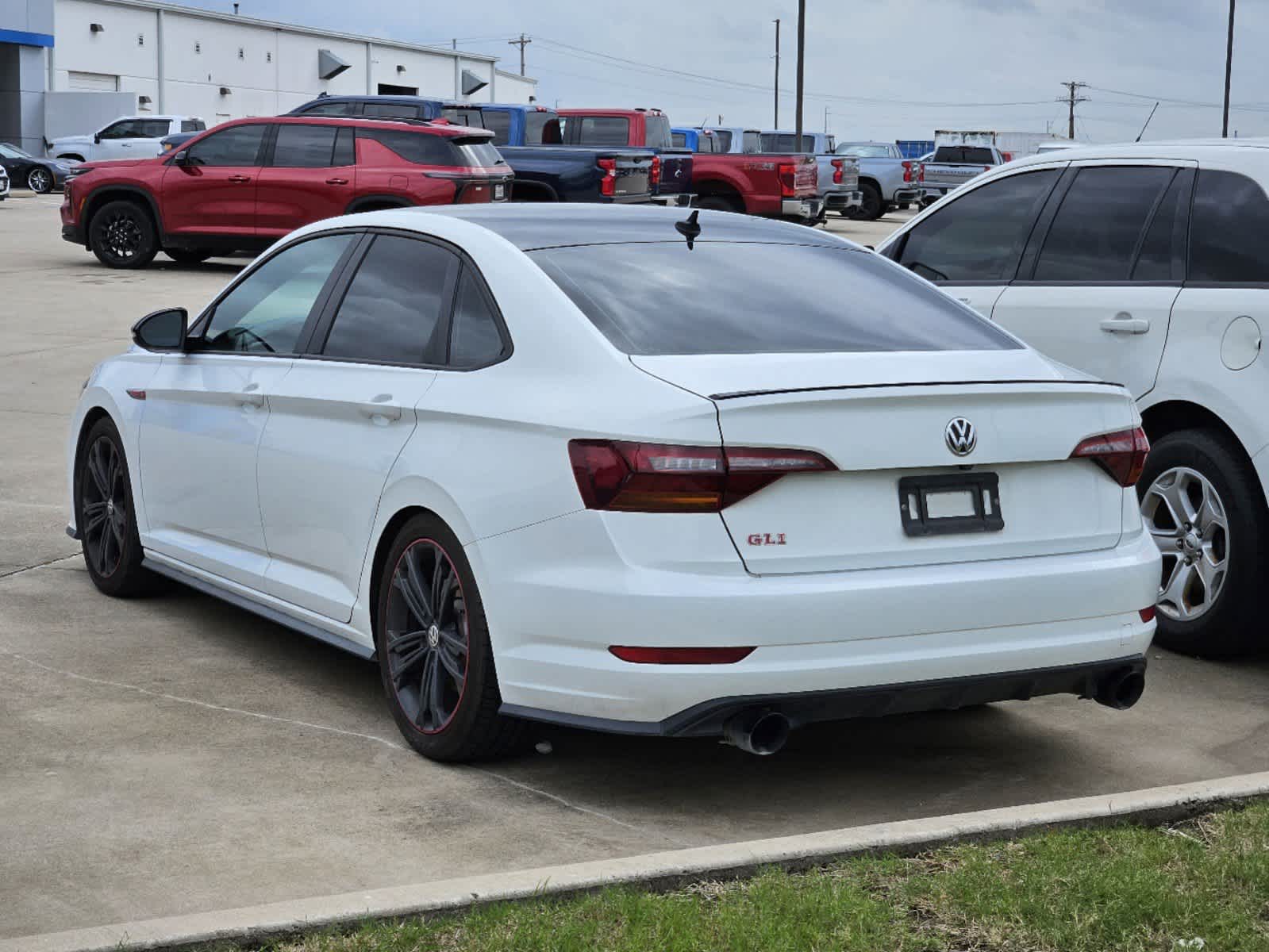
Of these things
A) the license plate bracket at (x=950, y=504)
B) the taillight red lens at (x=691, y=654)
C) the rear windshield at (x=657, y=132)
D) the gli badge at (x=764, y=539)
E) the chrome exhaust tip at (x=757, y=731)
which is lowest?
the chrome exhaust tip at (x=757, y=731)

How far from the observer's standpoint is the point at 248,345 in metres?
6.62

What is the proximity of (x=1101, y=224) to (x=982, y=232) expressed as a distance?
24.5 inches

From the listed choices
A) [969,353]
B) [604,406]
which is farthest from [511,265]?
[969,353]

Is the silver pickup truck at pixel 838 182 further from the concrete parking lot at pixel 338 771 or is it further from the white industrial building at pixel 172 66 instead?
the white industrial building at pixel 172 66

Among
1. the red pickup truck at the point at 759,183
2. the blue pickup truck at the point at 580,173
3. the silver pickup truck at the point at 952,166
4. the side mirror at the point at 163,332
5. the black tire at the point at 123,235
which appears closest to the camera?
the side mirror at the point at 163,332

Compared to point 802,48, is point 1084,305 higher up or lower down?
lower down

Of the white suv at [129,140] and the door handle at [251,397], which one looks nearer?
the door handle at [251,397]

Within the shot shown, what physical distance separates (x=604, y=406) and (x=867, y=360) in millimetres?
732

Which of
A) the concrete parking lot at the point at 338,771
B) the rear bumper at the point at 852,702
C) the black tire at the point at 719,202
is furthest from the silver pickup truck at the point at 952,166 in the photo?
the rear bumper at the point at 852,702

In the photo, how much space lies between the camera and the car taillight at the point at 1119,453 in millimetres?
5086

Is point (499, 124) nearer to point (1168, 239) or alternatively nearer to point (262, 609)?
point (1168, 239)

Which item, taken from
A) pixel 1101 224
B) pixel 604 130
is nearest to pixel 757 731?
pixel 1101 224

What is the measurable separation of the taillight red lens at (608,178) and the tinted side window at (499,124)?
527 cm

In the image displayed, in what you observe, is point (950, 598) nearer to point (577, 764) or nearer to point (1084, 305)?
point (577, 764)
